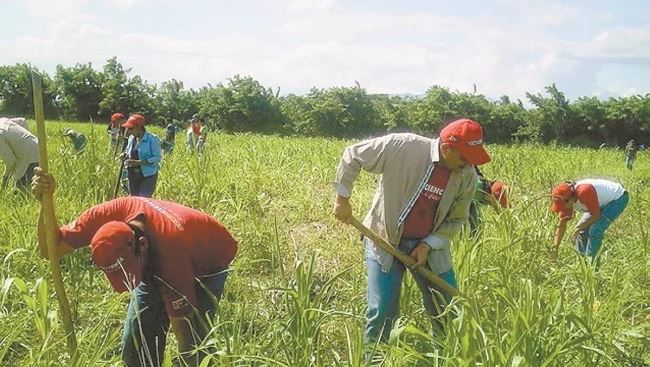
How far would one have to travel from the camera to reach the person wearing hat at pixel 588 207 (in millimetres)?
4152

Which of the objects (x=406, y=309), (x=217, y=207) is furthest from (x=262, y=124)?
(x=406, y=309)

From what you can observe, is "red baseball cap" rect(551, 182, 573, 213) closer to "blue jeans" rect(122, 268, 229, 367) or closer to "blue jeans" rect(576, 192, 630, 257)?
"blue jeans" rect(576, 192, 630, 257)

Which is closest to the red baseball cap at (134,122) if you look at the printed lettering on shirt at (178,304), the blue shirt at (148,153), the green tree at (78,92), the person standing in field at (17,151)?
the blue shirt at (148,153)

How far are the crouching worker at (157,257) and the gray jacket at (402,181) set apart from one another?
0.63 meters

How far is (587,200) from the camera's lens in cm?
416

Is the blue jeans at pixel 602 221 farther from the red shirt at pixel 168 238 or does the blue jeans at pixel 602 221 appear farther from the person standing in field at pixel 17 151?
the person standing in field at pixel 17 151

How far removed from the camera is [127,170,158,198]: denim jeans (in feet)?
17.3

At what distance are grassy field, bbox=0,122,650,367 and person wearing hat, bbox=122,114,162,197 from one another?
21cm

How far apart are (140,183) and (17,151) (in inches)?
43.1

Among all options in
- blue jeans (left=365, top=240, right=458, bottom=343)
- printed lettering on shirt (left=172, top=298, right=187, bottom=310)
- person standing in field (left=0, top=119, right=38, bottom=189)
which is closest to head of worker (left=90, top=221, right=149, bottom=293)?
printed lettering on shirt (left=172, top=298, right=187, bottom=310)

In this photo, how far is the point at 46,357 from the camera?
7.03 ft

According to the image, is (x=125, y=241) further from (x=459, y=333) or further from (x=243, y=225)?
→ (x=243, y=225)

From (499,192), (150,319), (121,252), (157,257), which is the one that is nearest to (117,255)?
(121,252)

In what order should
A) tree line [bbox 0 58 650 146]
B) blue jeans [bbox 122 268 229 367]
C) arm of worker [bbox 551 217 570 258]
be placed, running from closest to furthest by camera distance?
1. blue jeans [bbox 122 268 229 367]
2. arm of worker [bbox 551 217 570 258]
3. tree line [bbox 0 58 650 146]
